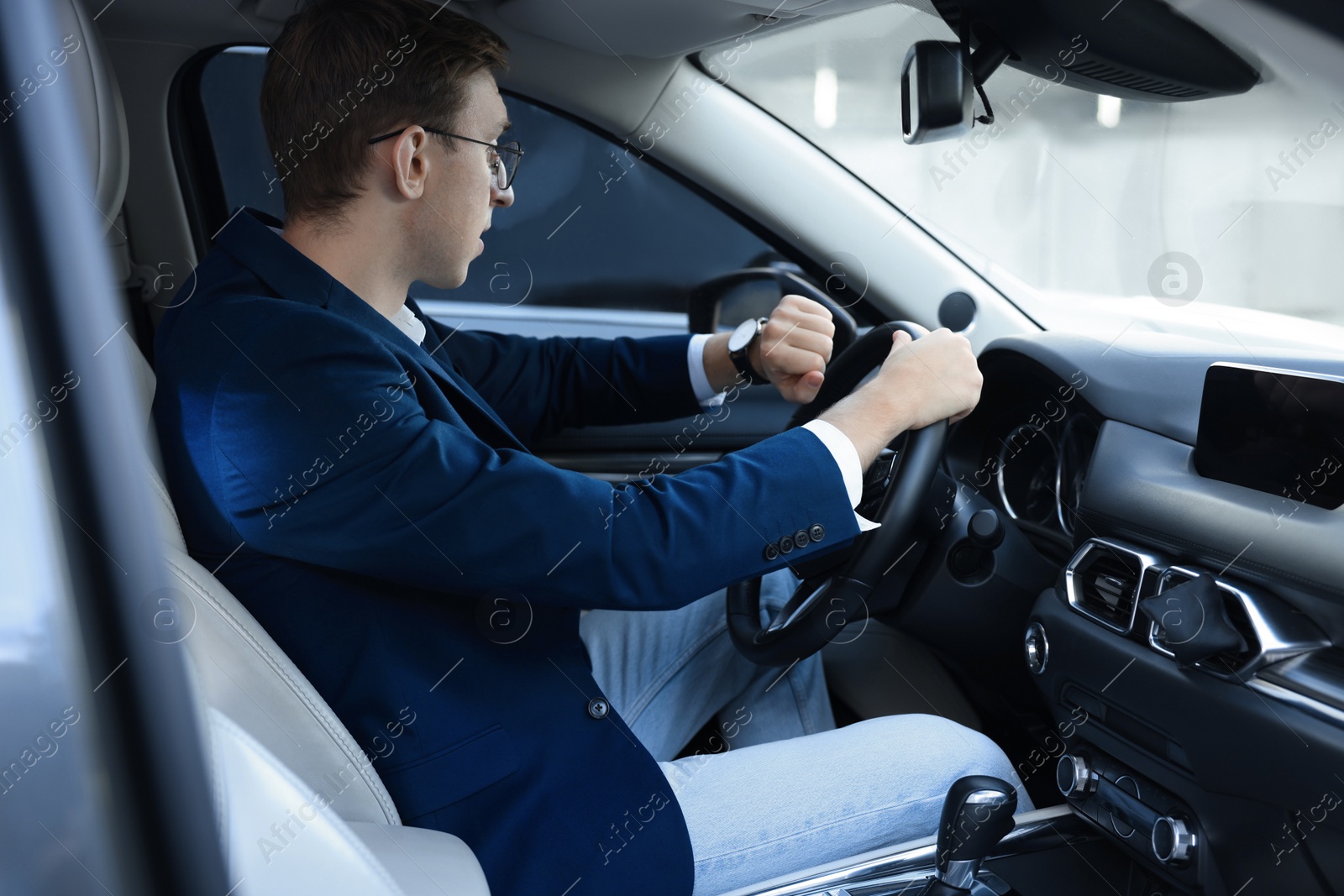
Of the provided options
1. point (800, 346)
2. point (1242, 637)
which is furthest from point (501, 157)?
point (1242, 637)

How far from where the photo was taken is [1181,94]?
3.27ft

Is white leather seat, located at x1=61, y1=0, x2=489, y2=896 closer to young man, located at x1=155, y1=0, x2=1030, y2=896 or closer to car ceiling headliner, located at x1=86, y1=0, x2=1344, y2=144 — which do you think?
young man, located at x1=155, y1=0, x2=1030, y2=896

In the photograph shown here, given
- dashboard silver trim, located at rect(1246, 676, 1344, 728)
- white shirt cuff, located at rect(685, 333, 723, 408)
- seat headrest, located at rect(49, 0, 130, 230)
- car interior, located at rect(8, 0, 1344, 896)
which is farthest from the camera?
white shirt cuff, located at rect(685, 333, 723, 408)

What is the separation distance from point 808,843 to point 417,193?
0.80 meters

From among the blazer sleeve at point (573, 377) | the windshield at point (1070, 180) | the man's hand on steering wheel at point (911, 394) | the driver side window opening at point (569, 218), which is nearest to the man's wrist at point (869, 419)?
the man's hand on steering wheel at point (911, 394)

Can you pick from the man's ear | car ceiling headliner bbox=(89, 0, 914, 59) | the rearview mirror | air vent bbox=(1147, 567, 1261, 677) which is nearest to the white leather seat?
car ceiling headliner bbox=(89, 0, 914, 59)

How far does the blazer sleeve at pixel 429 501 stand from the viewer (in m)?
0.89

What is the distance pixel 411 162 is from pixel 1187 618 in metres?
0.90

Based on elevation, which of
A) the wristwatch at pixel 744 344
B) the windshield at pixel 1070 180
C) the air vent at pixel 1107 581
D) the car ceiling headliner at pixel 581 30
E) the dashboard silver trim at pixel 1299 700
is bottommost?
the dashboard silver trim at pixel 1299 700

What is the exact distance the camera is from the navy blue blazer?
901 mm

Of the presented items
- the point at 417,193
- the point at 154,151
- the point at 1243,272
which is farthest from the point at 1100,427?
the point at 154,151

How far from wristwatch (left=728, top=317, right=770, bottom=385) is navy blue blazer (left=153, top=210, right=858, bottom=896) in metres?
0.51

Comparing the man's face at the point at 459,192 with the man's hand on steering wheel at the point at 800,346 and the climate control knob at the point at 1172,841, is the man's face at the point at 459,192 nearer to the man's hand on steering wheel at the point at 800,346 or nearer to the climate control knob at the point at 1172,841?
the man's hand on steering wheel at the point at 800,346

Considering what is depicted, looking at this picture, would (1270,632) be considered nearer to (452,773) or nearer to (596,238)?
(452,773)
